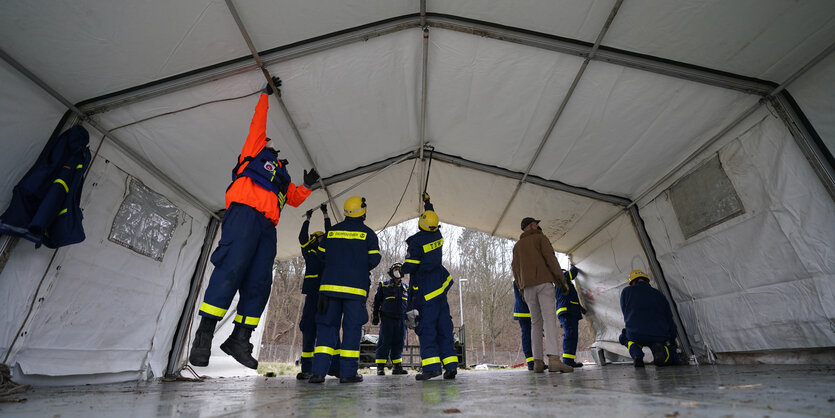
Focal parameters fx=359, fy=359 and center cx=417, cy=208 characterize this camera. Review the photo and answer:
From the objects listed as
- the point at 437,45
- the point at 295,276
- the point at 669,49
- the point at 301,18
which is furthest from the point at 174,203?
the point at 295,276

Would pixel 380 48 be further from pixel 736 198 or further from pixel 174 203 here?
pixel 736 198

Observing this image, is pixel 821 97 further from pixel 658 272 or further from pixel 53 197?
pixel 53 197

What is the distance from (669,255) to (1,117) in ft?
21.9

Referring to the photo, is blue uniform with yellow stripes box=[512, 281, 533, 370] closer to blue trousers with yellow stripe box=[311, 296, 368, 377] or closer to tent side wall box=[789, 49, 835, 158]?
blue trousers with yellow stripe box=[311, 296, 368, 377]

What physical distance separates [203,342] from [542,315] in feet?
11.2

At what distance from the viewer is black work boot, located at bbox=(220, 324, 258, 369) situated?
8.64 feet

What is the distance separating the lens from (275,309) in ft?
63.5

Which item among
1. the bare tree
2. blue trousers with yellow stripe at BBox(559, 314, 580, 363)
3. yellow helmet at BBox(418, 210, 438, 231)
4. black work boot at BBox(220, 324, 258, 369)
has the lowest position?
black work boot at BBox(220, 324, 258, 369)

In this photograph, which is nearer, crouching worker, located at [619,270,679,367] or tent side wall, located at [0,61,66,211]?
tent side wall, located at [0,61,66,211]

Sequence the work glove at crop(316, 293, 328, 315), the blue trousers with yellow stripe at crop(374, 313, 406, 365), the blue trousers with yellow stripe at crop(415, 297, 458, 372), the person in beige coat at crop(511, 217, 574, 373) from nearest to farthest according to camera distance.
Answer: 1. the work glove at crop(316, 293, 328, 315)
2. the blue trousers with yellow stripe at crop(415, 297, 458, 372)
3. the person in beige coat at crop(511, 217, 574, 373)
4. the blue trousers with yellow stripe at crop(374, 313, 406, 365)

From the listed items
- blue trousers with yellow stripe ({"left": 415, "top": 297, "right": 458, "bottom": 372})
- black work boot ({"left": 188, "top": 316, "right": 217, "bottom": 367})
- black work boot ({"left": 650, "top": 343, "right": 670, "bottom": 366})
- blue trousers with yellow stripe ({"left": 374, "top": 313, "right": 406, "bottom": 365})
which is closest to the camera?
black work boot ({"left": 188, "top": 316, "right": 217, "bottom": 367})

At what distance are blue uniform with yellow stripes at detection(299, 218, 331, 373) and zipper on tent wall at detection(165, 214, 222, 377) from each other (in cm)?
131

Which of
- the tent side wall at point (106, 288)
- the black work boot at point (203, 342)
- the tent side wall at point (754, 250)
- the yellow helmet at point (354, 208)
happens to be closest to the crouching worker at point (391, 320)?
the yellow helmet at point (354, 208)

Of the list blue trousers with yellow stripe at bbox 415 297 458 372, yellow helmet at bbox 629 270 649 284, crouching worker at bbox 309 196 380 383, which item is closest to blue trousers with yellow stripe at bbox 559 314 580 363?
yellow helmet at bbox 629 270 649 284
